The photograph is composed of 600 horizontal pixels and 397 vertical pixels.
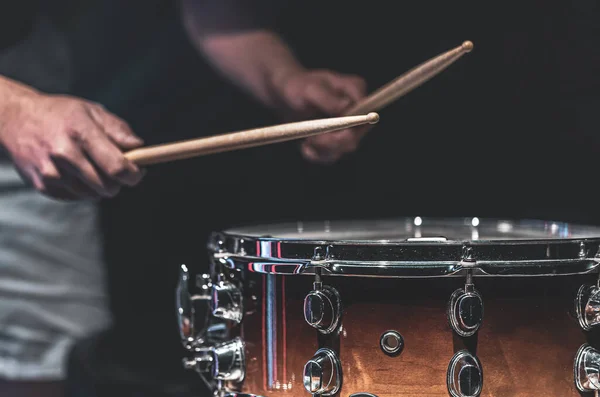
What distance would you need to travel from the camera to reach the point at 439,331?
2.59 ft

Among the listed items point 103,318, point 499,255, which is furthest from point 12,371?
point 499,255

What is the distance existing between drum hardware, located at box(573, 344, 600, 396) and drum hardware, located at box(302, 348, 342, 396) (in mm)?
258

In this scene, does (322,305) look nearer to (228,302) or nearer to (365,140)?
(228,302)

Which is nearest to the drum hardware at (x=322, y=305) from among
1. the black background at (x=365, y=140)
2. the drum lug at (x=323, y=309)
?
the drum lug at (x=323, y=309)

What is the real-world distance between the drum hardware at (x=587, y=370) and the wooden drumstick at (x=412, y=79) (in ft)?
1.21

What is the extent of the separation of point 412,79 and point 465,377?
39 centimetres

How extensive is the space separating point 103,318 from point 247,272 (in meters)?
0.79

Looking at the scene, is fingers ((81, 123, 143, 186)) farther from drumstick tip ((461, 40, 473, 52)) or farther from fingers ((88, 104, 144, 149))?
drumstick tip ((461, 40, 473, 52))

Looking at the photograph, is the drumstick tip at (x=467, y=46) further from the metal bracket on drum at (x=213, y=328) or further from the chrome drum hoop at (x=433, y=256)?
the metal bracket on drum at (x=213, y=328)

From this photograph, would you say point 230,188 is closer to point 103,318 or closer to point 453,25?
point 103,318

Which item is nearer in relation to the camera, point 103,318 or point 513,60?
point 513,60

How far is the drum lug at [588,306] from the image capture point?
0.79 meters

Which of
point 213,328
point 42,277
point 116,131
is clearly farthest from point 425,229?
point 42,277

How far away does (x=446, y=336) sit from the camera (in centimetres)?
79
